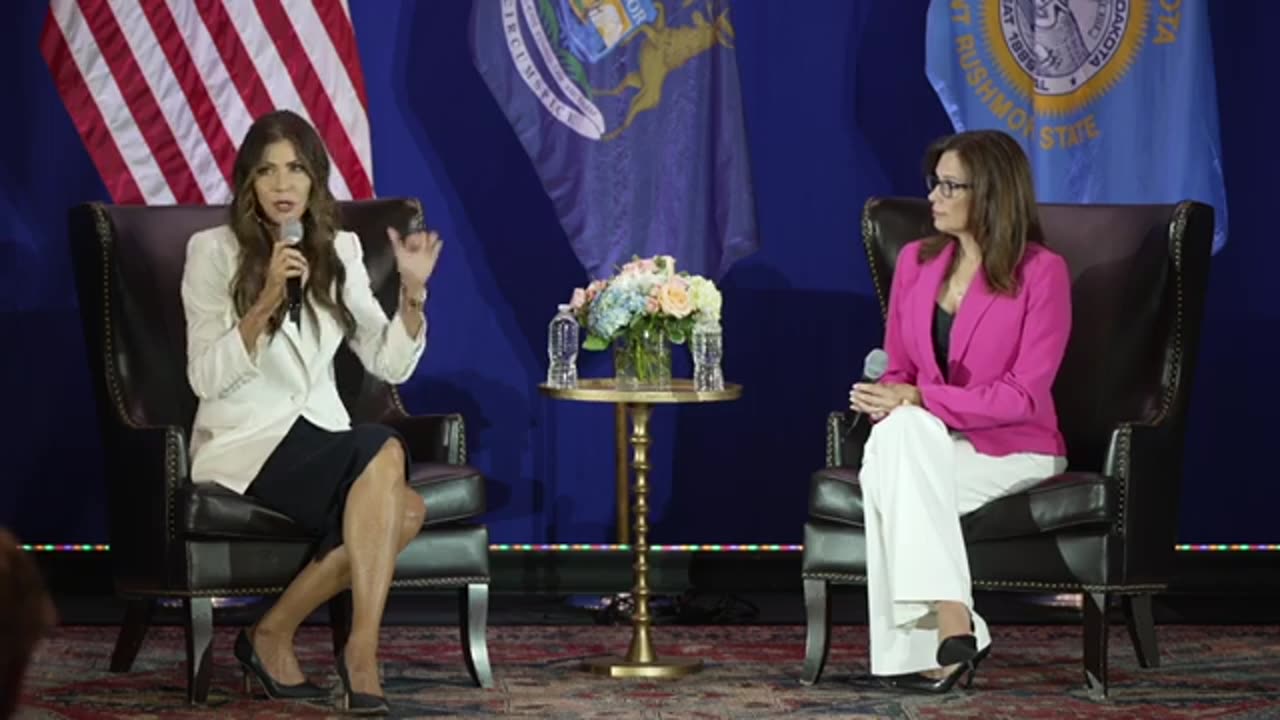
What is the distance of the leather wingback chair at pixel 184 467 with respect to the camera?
163 inches

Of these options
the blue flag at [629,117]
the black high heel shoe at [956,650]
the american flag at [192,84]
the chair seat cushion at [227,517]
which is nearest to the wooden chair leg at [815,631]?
the black high heel shoe at [956,650]

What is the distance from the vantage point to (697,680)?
4.50 metres

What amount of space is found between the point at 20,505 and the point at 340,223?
2.04 m

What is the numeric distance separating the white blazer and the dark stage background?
4.95 ft

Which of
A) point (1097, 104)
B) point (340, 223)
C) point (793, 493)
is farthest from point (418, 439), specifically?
point (1097, 104)

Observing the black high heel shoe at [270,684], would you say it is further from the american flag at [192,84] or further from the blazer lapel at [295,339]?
the american flag at [192,84]

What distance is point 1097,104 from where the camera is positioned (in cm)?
568

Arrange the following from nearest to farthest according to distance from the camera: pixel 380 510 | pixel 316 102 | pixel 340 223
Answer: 1. pixel 380 510
2. pixel 340 223
3. pixel 316 102

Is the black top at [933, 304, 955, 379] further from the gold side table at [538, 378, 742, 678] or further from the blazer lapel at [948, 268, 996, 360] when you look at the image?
the gold side table at [538, 378, 742, 678]

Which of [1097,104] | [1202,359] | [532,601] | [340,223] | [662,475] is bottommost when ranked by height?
[532,601]

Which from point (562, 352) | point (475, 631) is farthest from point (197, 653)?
point (562, 352)

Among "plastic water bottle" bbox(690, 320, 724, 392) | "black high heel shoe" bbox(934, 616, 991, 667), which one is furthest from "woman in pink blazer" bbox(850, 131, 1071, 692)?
"plastic water bottle" bbox(690, 320, 724, 392)

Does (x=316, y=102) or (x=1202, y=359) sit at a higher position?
(x=316, y=102)

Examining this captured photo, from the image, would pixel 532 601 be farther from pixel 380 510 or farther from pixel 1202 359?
pixel 1202 359
